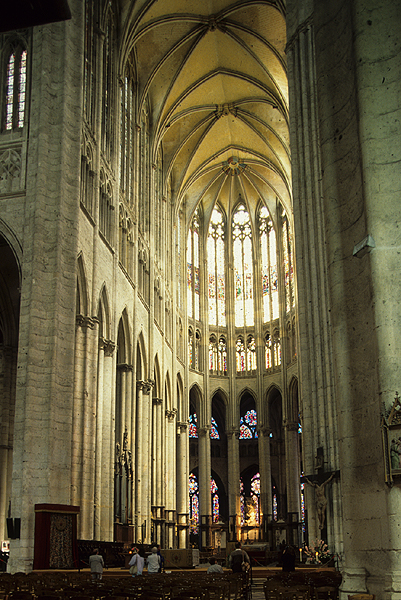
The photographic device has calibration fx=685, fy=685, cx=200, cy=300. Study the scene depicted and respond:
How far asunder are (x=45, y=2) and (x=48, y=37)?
2076 centimetres

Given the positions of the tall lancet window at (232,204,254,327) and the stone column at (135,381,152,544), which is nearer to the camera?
the stone column at (135,381,152,544)

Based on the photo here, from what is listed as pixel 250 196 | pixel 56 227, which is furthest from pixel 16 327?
pixel 250 196

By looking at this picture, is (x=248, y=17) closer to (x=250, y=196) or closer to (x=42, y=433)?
(x=250, y=196)

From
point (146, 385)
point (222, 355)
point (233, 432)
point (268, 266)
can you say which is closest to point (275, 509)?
point (233, 432)

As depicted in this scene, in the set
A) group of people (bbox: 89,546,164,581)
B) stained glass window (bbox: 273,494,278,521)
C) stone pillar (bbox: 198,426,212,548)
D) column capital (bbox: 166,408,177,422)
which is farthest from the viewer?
stained glass window (bbox: 273,494,278,521)

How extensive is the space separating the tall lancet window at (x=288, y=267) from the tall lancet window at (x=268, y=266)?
1.05 m

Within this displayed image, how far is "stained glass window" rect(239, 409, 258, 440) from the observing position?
47062 mm

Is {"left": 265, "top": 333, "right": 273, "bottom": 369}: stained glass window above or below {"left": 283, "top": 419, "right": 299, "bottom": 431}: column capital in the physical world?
above

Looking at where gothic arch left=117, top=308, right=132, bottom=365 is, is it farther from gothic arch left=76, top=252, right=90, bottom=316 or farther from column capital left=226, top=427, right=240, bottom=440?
column capital left=226, top=427, right=240, bottom=440

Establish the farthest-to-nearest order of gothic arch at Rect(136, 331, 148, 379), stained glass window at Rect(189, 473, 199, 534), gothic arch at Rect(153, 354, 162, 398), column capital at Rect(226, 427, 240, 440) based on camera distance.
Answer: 1. stained glass window at Rect(189, 473, 199, 534)
2. column capital at Rect(226, 427, 240, 440)
3. gothic arch at Rect(153, 354, 162, 398)
4. gothic arch at Rect(136, 331, 148, 379)

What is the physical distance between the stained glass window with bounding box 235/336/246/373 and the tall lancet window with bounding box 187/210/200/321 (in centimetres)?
327

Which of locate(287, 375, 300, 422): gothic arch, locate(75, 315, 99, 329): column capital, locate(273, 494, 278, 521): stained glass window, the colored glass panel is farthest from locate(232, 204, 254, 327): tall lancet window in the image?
the colored glass panel

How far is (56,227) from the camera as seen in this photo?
20562 millimetres

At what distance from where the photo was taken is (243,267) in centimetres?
4622
